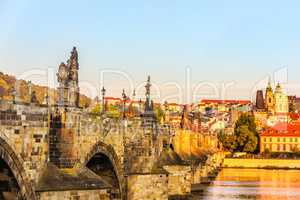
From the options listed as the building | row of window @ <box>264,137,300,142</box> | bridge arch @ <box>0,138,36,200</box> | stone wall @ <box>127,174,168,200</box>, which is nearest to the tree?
the building

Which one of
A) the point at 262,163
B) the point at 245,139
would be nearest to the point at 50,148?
the point at 262,163

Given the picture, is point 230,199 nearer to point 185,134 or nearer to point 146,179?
point 185,134

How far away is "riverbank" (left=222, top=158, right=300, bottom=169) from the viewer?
11869cm

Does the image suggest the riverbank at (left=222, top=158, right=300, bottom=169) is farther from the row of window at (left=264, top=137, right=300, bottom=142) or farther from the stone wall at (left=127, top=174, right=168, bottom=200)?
the stone wall at (left=127, top=174, right=168, bottom=200)

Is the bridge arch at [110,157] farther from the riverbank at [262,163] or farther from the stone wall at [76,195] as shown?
the riverbank at [262,163]

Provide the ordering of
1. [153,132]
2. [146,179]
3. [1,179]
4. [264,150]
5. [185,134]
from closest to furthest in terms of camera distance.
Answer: [1,179] < [146,179] < [153,132] < [185,134] < [264,150]

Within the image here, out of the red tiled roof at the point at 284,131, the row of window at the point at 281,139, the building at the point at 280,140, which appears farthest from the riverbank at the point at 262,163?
the red tiled roof at the point at 284,131

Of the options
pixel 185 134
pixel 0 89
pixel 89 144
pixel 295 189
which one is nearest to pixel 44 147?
pixel 0 89

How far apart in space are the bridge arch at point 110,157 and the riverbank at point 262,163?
87.1 m

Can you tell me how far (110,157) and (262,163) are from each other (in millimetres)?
91757

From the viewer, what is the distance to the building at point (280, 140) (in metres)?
146

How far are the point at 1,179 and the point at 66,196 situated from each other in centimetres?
204

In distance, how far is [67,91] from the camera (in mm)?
23422

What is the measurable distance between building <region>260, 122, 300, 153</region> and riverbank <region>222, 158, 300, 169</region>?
927 inches
